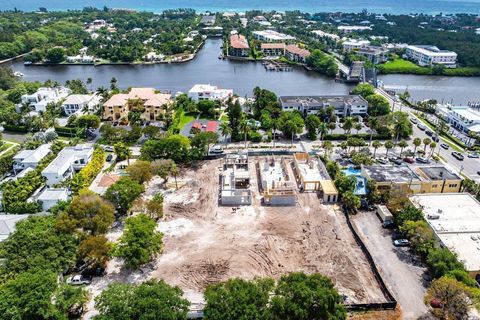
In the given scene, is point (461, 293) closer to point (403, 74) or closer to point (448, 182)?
point (448, 182)

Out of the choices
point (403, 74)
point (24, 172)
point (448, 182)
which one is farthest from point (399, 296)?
point (403, 74)

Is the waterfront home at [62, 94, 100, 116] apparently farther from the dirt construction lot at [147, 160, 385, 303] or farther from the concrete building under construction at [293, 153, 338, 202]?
the concrete building under construction at [293, 153, 338, 202]

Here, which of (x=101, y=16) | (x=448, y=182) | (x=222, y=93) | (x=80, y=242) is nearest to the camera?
(x=80, y=242)

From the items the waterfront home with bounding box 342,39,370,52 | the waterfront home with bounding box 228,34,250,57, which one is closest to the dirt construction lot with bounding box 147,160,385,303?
the waterfront home with bounding box 228,34,250,57

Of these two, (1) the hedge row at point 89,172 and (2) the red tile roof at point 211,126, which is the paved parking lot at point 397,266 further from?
(1) the hedge row at point 89,172

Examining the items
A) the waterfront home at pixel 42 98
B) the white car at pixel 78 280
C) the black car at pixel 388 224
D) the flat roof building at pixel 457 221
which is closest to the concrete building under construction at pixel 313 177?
the black car at pixel 388 224

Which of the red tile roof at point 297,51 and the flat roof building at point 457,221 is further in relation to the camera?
the red tile roof at point 297,51

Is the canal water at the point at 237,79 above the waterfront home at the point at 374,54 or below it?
below
